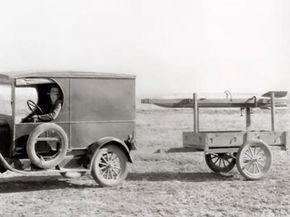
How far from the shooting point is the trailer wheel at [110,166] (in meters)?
9.27

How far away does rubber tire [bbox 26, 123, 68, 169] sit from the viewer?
8.47 m

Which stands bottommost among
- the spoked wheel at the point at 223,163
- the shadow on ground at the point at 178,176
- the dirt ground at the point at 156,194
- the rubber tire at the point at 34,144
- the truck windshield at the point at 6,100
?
the dirt ground at the point at 156,194

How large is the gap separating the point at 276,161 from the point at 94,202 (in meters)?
6.98

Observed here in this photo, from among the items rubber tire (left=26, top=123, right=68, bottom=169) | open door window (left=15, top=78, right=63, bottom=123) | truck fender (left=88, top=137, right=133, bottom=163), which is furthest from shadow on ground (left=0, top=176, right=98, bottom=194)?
open door window (left=15, top=78, right=63, bottom=123)

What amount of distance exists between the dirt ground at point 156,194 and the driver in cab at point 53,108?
134cm

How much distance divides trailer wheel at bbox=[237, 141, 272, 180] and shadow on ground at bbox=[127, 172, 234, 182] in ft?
1.79

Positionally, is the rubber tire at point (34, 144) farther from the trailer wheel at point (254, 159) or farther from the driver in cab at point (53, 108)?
the trailer wheel at point (254, 159)

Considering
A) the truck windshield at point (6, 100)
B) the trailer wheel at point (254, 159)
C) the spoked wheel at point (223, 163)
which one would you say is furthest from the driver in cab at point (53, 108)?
the spoked wheel at point (223, 163)

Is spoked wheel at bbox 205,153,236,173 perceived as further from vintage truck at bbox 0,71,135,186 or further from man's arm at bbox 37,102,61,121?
man's arm at bbox 37,102,61,121

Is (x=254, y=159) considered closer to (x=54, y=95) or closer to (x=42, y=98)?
(x=54, y=95)

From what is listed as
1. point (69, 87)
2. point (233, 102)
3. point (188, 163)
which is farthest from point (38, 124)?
point (188, 163)

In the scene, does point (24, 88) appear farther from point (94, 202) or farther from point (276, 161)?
point (276, 161)

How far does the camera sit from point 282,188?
9.04 metres

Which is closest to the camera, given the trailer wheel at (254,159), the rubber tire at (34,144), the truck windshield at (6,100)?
the rubber tire at (34,144)
